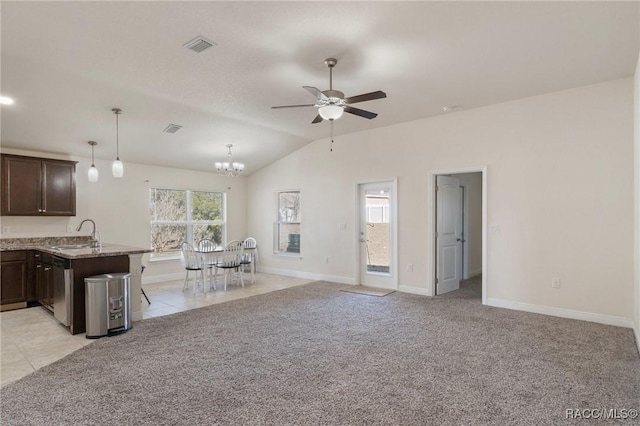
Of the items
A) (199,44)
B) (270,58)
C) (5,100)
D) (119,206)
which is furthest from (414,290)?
(5,100)

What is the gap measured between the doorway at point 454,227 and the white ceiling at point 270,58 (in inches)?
50.6

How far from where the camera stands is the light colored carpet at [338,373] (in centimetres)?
230

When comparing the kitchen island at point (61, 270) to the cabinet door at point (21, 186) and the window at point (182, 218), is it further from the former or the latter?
the window at point (182, 218)

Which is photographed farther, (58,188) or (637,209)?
(58,188)

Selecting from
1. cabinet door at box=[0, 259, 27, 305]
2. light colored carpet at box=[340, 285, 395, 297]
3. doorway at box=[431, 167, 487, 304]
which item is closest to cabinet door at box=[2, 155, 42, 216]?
cabinet door at box=[0, 259, 27, 305]

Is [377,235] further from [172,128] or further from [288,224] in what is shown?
[172,128]

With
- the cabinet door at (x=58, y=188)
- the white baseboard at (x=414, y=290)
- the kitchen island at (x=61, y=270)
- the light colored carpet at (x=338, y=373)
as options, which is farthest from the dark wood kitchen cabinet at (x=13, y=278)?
the white baseboard at (x=414, y=290)

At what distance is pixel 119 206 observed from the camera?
6555mm

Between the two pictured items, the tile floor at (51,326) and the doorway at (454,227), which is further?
the doorway at (454,227)

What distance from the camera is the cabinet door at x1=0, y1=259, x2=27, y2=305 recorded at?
195 inches

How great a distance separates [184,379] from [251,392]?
0.62 metres

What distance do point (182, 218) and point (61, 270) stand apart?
3.53 m

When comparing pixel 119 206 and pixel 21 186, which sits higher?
pixel 21 186

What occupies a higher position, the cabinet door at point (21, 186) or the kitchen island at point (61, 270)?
the cabinet door at point (21, 186)
